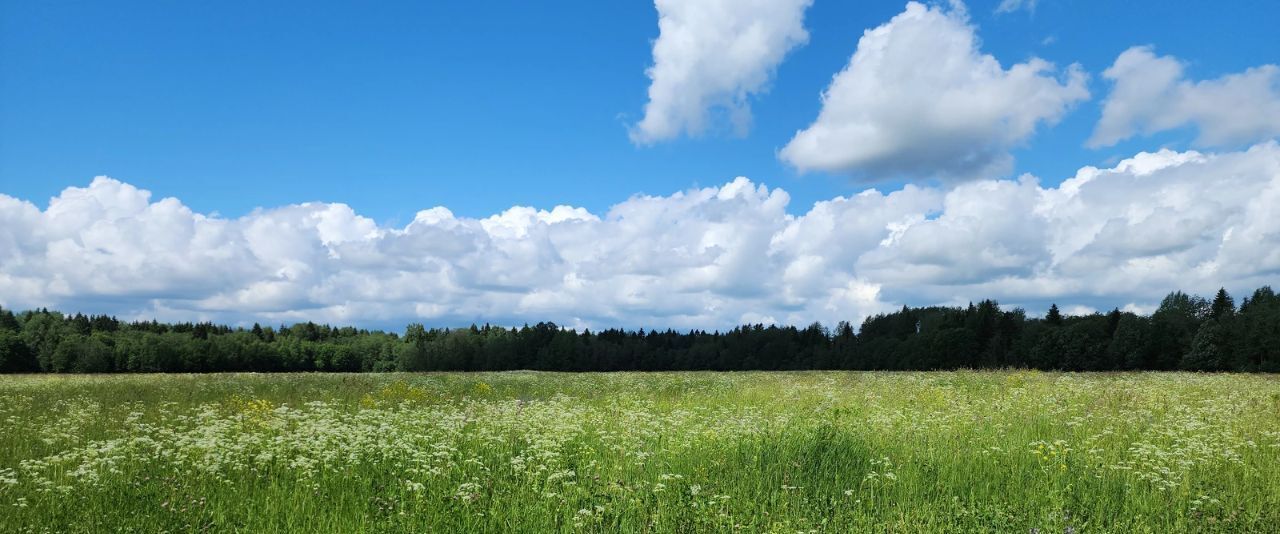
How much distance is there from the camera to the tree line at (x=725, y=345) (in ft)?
236

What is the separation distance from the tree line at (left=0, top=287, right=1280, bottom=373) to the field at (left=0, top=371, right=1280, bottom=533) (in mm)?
44038

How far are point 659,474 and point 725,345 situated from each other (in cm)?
12022

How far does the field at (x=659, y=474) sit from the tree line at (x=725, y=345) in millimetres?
44038

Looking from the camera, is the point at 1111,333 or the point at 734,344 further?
the point at 734,344

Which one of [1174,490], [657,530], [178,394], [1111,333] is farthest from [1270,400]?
[1111,333]

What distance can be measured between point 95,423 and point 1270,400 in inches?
1019

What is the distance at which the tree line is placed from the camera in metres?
72.1

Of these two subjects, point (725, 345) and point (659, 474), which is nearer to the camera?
point (659, 474)

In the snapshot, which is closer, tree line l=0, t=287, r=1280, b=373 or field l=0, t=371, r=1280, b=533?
field l=0, t=371, r=1280, b=533

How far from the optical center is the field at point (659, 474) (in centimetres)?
689

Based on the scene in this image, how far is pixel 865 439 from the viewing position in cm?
1026

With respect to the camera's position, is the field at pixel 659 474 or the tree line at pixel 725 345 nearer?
the field at pixel 659 474

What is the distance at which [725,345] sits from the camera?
126438mm

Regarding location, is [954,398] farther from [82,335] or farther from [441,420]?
[82,335]
